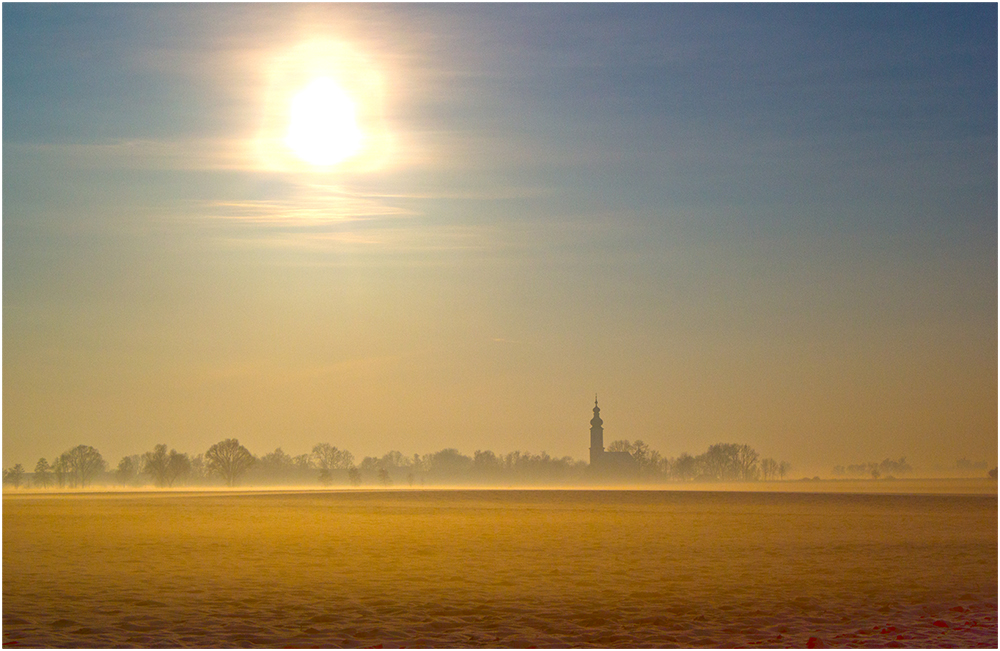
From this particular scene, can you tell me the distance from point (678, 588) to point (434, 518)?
30.3 metres

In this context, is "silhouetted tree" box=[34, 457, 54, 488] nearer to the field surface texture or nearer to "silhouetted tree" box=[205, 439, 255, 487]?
"silhouetted tree" box=[205, 439, 255, 487]

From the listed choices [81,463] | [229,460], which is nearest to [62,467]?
[81,463]

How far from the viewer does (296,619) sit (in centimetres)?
1930

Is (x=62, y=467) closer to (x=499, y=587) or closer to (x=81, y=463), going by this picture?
(x=81, y=463)

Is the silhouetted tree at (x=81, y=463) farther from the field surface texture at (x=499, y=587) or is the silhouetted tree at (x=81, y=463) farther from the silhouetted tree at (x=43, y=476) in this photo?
the field surface texture at (x=499, y=587)

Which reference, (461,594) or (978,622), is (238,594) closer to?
(461,594)

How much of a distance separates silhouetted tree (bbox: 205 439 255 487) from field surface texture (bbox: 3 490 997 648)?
458 ft

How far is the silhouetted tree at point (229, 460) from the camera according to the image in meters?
178

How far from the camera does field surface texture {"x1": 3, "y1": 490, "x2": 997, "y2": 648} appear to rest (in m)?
17.9

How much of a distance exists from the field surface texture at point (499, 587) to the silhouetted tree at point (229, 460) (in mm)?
139457

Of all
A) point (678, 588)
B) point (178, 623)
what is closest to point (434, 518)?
point (678, 588)

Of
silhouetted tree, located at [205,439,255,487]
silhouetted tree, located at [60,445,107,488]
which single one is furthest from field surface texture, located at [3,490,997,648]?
silhouetted tree, located at [60,445,107,488]

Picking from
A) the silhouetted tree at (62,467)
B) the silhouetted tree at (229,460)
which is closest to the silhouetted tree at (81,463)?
the silhouetted tree at (62,467)

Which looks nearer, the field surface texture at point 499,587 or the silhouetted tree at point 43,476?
the field surface texture at point 499,587
